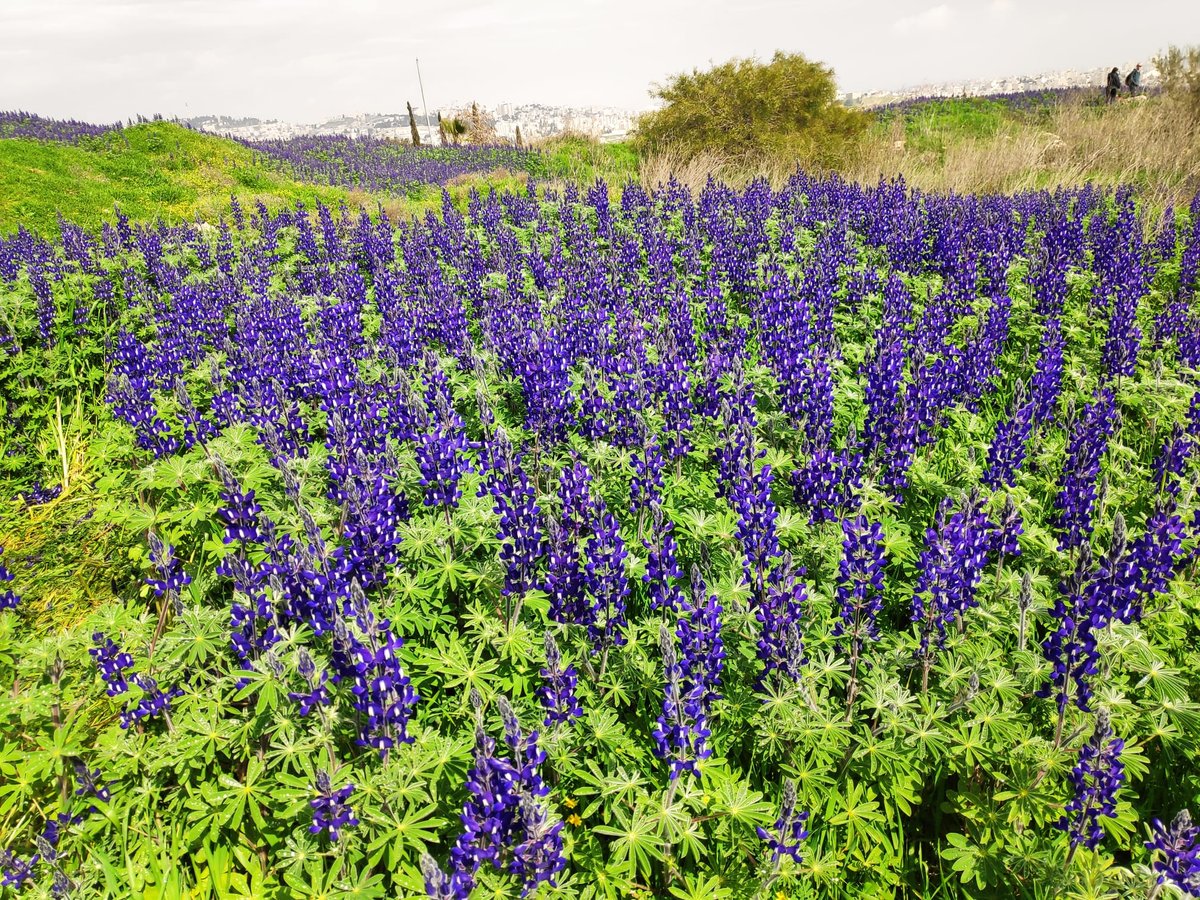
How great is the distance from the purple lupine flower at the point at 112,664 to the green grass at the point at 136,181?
50.3ft

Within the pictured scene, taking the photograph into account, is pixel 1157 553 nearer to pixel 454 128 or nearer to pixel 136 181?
pixel 136 181

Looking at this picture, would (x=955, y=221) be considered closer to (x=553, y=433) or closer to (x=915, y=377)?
(x=915, y=377)

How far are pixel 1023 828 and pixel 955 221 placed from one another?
9.87 metres

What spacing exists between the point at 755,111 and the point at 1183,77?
1203cm

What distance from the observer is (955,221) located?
33.0 ft

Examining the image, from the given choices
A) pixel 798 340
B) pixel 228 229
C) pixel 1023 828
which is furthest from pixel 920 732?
pixel 228 229

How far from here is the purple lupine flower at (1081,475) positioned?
3553 mm

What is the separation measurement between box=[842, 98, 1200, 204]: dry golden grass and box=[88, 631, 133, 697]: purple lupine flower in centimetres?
1741

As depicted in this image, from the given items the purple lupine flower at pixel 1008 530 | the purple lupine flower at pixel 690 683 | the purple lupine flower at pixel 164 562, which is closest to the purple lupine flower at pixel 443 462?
the purple lupine flower at pixel 164 562

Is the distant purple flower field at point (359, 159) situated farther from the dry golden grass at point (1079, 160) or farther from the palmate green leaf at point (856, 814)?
the palmate green leaf at point (856, 814)

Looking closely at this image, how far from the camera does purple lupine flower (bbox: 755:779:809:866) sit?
2.37 m

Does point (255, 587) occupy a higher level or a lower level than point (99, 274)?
lower

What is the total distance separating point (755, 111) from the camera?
2192 cm

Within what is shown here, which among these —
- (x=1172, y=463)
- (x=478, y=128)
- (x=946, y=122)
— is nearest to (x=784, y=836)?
(x=1172, y=463)
